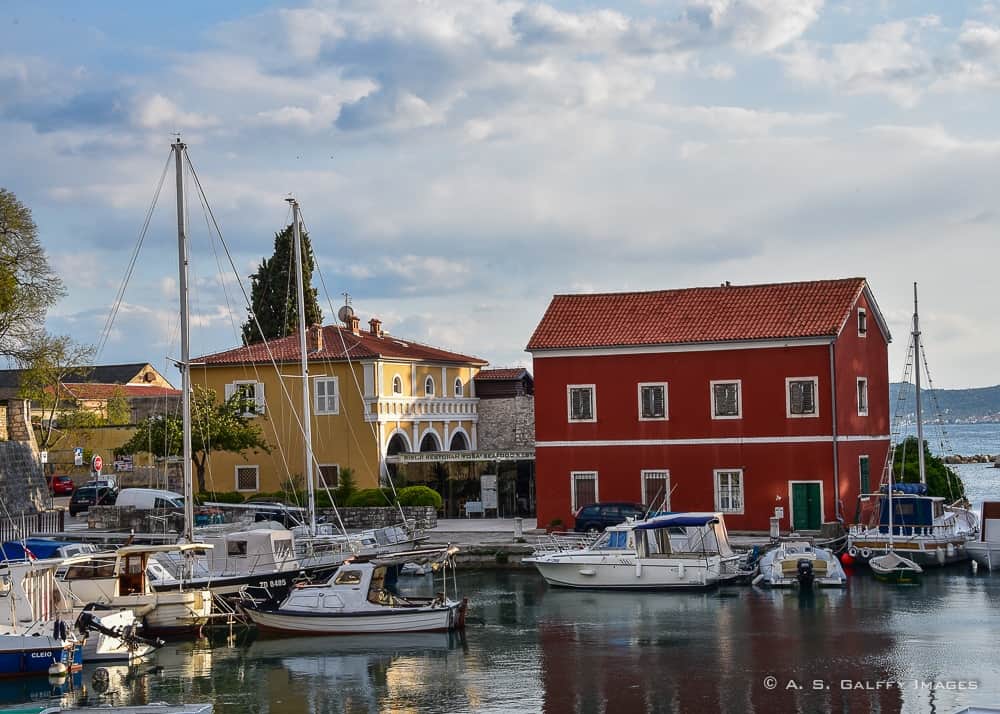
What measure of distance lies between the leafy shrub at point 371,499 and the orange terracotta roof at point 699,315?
28.2ft

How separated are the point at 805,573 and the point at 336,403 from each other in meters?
26.0

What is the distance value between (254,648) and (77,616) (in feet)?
13.8

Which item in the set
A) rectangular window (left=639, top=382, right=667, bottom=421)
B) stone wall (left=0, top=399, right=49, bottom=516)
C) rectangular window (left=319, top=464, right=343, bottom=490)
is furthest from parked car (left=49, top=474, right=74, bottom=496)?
rectangular window (left=639, top=382, right=667, bottom=421)

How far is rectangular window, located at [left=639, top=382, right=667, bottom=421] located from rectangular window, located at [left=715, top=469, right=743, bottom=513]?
311 centimetres

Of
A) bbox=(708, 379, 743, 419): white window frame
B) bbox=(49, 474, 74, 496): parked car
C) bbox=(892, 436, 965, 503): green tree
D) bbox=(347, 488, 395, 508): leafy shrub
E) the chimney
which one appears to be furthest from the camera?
bbox=(49, 474, 74, 496): parked car

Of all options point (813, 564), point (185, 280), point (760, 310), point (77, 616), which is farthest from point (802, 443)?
point (77, 616)

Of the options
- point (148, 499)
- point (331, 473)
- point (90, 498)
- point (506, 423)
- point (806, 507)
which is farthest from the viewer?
point (506, 423)

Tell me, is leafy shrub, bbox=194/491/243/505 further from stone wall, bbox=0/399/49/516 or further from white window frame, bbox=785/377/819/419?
white window frame, bbox=785/377/819/419

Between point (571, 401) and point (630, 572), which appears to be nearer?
point (630, 572)

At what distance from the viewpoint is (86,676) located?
27.0 m

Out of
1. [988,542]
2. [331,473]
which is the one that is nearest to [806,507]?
[988,542]

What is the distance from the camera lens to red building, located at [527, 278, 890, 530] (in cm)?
4441

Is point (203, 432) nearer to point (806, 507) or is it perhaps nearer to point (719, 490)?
point (719, 490)

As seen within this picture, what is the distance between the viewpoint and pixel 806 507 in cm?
4425
